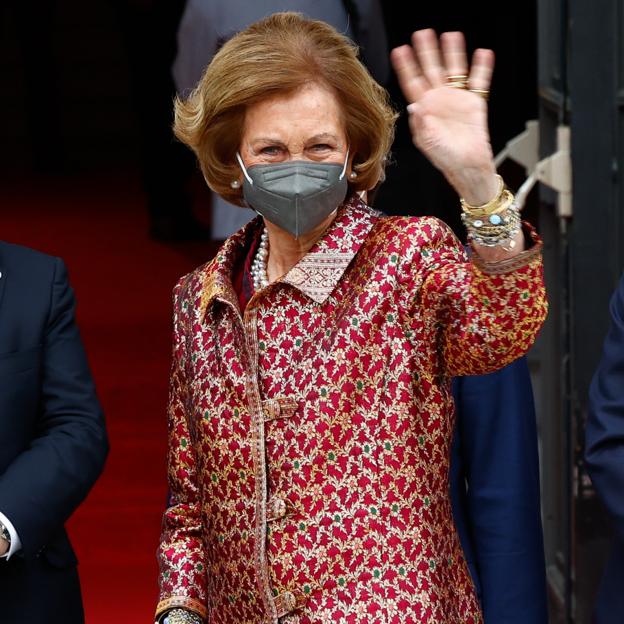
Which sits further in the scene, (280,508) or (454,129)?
(280,508)

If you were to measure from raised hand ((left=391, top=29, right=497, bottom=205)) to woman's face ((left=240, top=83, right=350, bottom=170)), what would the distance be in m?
0.28

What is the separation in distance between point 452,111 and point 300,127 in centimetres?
38

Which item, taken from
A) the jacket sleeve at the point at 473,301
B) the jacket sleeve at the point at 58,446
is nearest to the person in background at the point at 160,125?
the jacket sleeve at the point at 58,446

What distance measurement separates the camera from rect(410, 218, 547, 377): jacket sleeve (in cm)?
245

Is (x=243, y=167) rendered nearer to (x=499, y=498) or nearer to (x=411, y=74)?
(x=411, y=74)

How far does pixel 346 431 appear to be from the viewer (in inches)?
105

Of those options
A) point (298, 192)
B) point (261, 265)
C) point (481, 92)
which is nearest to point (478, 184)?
point (481, 92)

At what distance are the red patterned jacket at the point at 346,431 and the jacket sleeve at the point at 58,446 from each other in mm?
400

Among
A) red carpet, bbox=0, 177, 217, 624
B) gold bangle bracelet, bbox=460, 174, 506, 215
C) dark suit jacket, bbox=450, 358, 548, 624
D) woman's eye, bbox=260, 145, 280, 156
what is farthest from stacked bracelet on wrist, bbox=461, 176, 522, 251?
red carpet, bbox=0, 177, 217, 624

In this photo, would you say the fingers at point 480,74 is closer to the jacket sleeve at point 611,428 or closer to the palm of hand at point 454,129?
the palm of hand at point 454,129

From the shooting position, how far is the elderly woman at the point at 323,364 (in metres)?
2.65

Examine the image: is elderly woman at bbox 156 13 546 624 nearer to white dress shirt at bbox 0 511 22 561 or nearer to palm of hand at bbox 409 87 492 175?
palm of hand at bbox 409 87 492 175

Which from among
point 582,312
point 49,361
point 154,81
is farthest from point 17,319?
point 154,81

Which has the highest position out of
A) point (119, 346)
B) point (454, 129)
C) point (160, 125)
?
point (454, 129)
